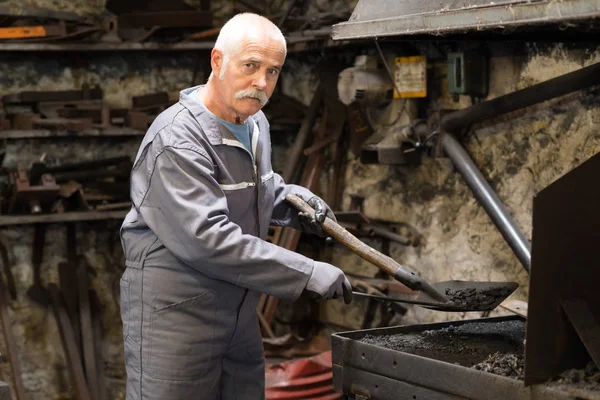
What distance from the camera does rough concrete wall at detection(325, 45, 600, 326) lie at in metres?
3.88

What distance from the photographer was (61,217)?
5.07m

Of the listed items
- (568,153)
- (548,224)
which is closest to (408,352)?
(548,224)

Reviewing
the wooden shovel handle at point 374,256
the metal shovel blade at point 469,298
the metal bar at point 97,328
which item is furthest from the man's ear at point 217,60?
the metal bar at point 97,328

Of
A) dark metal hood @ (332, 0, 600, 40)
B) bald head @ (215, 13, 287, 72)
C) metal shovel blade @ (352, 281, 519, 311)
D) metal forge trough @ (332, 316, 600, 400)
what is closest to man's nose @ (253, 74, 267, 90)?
bald head @ (215, 13, 287, 72)

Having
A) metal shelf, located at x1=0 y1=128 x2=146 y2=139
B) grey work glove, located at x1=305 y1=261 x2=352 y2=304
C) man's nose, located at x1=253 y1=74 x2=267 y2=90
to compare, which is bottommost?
grey work glove, located at x1=305 y1=261 x2=352 y2=304

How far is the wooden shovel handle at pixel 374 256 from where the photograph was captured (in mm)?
2850

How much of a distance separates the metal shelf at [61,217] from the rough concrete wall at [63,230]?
0.28 metres

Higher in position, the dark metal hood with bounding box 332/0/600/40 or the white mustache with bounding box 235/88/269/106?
the dark metal hood with bounding box 332/0/600/40

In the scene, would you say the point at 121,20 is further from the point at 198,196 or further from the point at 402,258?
the point at 198,196

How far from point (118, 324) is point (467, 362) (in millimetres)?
3278

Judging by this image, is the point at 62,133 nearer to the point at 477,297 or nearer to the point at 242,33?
the point at 242,33

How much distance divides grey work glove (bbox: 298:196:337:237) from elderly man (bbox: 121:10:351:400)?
191 millimetres

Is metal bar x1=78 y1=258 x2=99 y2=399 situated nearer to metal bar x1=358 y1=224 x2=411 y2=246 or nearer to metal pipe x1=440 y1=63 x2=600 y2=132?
metal bar x1=358 y1=224 x2=411 y2=246

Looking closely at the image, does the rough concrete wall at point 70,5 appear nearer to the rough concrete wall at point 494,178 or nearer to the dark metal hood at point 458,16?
the rough concrete wall at point 494,178
